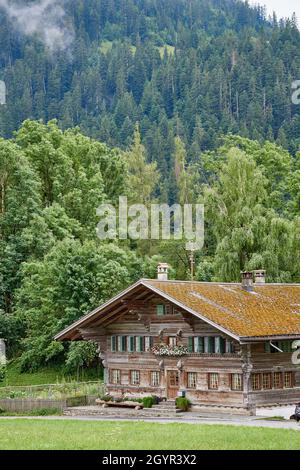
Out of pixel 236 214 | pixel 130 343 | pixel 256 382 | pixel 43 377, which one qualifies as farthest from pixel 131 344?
pixel 236 214

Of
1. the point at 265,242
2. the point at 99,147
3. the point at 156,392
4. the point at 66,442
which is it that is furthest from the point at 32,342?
the point at 66,442

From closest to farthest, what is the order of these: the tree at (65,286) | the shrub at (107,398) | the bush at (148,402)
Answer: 1. the bush at (148,402)
2. the shrub at (107,398)
3. the tree at (65,286)

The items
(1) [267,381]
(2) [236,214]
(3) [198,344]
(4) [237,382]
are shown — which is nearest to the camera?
(4) [237,382]

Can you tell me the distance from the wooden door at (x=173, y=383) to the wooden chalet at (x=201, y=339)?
0.05 meters

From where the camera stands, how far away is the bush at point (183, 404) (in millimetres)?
44188

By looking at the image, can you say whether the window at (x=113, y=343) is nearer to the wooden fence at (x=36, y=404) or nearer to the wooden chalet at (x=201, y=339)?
the wooden chalet at (x=201, y=339)

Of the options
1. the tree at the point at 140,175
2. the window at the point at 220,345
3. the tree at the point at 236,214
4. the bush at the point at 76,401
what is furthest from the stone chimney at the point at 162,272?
the tree at the point at 140,175

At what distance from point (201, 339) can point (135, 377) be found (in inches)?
209

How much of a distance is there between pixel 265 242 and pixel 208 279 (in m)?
7.37

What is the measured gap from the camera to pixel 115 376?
49.0 meters

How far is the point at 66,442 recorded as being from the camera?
29844 mm

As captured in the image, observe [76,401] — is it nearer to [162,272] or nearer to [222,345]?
[162,272]

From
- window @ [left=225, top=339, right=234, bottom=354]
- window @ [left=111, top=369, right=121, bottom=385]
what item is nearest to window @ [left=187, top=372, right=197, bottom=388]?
window @ [left=225, top=339, right=234, bottom=354]
